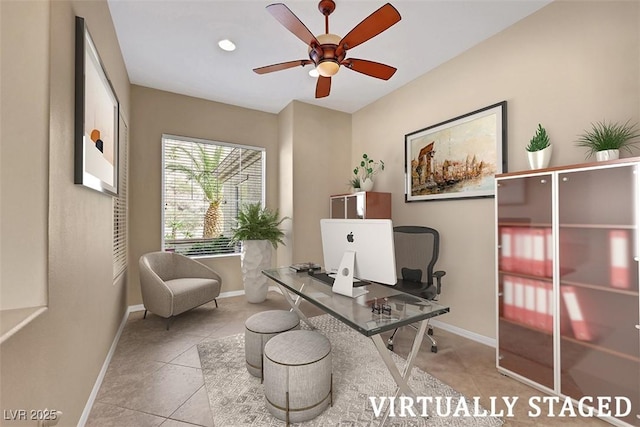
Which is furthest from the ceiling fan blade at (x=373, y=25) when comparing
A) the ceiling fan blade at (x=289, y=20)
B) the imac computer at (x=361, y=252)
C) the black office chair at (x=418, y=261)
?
the black office chair at (x=418, y=261)

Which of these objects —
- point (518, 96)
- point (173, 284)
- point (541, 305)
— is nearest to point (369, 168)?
point (518, 96)

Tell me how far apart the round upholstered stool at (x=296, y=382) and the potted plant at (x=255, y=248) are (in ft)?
7.84

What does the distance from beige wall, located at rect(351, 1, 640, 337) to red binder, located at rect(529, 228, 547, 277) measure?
0.62 metres

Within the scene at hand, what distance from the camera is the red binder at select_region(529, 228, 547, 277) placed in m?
2.06

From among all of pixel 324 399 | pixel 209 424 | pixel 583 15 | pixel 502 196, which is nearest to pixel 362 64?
pixel 502 196

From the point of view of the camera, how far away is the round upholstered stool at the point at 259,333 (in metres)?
Answer: 2.12

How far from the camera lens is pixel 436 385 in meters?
2.05

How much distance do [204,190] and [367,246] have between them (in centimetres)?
333

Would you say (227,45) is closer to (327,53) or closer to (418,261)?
(327,53)

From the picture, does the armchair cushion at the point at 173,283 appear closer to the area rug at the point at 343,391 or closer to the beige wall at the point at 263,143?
the beige wall at the point at 263,143

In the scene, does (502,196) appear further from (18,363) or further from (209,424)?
(18,363)

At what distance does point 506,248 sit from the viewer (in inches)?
90.3

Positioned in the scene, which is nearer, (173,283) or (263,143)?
(173,283)

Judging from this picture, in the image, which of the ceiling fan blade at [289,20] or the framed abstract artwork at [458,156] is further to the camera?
the framed abstract artwork at [458,156]
